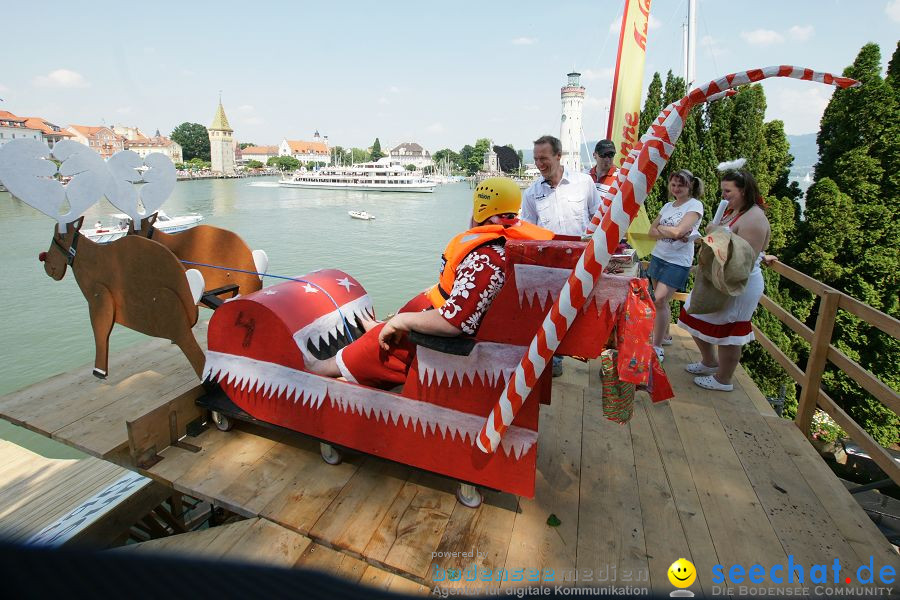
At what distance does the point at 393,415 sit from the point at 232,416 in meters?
1.08

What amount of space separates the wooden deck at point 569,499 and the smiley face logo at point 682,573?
32 mm

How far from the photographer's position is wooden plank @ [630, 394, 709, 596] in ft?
6.25

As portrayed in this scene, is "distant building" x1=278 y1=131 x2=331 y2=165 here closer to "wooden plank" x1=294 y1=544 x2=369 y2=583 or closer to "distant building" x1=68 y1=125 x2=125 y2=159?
"distant building" x1=68 y1=125 x2=125 y2=159

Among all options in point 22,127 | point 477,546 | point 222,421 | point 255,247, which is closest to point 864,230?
point 477,546

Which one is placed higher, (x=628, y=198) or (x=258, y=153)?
(x=258, y=153)

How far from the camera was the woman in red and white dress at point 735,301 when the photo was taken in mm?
2939

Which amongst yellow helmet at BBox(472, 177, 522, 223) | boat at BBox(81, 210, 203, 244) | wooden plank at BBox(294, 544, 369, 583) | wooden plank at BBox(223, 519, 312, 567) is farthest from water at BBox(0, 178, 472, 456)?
yellow helmet at BBox(472, 177, 522, 223)

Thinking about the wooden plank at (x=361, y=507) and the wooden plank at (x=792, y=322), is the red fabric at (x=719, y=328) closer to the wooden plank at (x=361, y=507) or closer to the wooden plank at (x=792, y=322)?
the wooden plank at (x=792, y=322)

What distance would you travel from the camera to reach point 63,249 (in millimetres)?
3348

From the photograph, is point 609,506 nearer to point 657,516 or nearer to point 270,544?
point 657,516

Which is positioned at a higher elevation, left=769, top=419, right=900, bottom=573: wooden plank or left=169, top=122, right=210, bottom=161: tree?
left=169, top=122, right=210, bottom=161: tree

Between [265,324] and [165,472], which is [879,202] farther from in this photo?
[165,472]

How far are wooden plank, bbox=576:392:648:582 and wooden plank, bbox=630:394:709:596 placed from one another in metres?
0.03

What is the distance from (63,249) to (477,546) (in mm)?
3477
